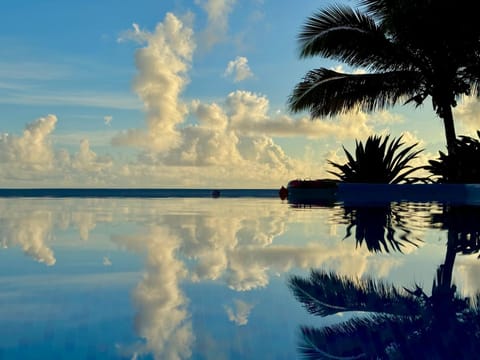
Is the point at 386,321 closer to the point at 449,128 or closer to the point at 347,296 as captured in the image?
the point at 347,296

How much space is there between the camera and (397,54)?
40.7 feet

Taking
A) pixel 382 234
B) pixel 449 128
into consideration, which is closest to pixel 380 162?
pixel 449 128

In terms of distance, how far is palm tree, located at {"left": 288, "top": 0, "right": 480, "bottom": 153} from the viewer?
39.0ft

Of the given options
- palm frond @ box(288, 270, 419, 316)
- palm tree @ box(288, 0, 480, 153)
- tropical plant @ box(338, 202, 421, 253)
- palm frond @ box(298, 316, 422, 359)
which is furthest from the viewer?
palm tree @ box(288, 0, 480, 153)

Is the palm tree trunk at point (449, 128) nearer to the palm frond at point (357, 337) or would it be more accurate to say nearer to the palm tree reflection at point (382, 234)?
the palm tree reflection at point (382, 234)

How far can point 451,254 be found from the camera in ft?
12.5

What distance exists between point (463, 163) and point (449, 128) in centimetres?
92

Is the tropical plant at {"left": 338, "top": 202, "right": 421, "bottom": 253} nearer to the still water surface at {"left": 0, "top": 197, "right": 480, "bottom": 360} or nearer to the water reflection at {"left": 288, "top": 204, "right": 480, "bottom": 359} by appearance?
the still water surface at {"left": 0, "top": 197, "right": 480, "bottom": 360}

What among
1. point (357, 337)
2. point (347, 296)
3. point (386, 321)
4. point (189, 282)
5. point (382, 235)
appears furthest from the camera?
point (382, 235)

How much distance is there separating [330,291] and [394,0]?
456 inches

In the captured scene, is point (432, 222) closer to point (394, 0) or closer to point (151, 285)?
point (151, 285)

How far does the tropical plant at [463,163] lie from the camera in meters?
12.4

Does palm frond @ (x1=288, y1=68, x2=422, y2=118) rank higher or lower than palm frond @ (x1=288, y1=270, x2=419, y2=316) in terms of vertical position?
higher

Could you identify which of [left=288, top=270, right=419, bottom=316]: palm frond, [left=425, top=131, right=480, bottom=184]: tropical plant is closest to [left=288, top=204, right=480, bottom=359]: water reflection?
[left=288, top=270, right=419, bottom=316]: palm frond
